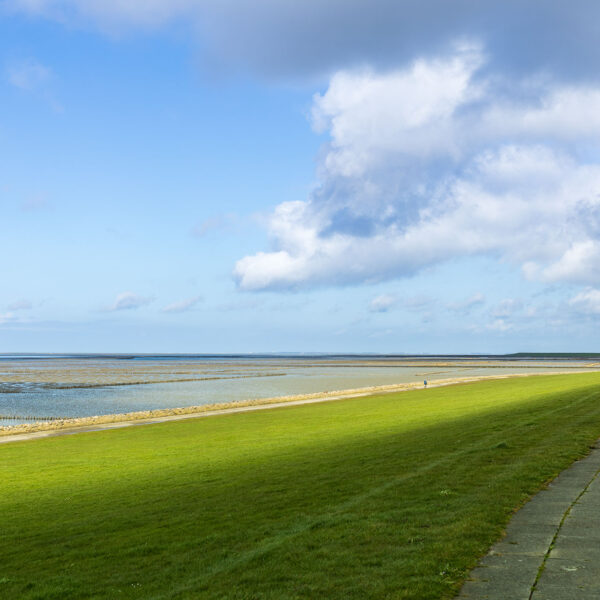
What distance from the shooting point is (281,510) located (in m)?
13.3

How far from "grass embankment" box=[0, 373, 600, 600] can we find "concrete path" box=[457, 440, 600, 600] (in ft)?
1.04

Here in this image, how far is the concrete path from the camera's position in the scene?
677 cm

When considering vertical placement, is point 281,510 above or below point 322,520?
below

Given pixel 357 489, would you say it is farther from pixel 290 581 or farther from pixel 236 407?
pixel 236 407

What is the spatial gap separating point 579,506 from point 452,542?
340cm

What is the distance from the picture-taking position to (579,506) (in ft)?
34.8

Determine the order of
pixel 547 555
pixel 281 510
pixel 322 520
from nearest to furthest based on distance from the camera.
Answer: pixel 547 555 < pixel 322 520 < pixel 281 510

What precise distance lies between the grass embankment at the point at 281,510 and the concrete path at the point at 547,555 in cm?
32

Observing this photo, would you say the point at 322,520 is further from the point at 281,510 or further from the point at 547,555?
the point at 547,555

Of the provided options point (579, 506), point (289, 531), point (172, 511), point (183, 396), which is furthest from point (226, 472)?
point (183, 396)

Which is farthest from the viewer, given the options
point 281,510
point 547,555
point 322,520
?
point 281,510

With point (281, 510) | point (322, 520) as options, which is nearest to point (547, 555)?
point (322, 520)

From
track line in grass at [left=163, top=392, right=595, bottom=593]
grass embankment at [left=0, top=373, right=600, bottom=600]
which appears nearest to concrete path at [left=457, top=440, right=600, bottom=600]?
grass embankment at [left=0, top=373, right=600, bottom=600]

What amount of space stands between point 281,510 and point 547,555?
670cm
